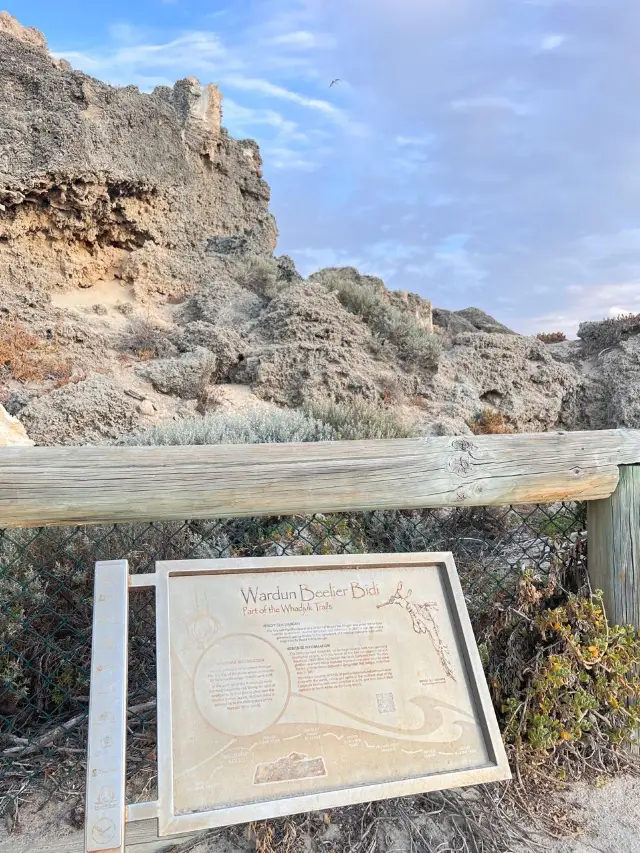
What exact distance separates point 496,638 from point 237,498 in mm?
1372

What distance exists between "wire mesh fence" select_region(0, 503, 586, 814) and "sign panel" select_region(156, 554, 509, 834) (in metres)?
0.78

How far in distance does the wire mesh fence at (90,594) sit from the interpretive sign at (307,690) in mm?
780

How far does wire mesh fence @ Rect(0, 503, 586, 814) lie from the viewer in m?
2.32

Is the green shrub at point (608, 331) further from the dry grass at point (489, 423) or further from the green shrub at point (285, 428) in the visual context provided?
the green shrub at point (285, 428)

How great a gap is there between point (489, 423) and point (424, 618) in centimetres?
629

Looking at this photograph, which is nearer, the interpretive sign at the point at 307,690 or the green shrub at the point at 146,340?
the interpretive sign at the point at 307,690

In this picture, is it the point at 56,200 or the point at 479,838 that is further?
the point at 56,200

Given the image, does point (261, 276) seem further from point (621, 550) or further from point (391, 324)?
point (621, 550)

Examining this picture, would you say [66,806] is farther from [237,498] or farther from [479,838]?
[479,838]

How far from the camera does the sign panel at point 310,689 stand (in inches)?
60.4

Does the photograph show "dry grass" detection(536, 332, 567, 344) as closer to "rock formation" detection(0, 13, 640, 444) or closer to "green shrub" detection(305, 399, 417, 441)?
"rock formation" detection(0, 13, 640, 444)

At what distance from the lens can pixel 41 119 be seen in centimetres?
904

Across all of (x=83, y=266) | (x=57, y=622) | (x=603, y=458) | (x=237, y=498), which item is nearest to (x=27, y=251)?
(x=83, y=266)

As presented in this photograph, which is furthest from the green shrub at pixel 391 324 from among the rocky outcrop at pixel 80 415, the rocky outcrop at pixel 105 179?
the rocky outcrop at pixel 80 415
